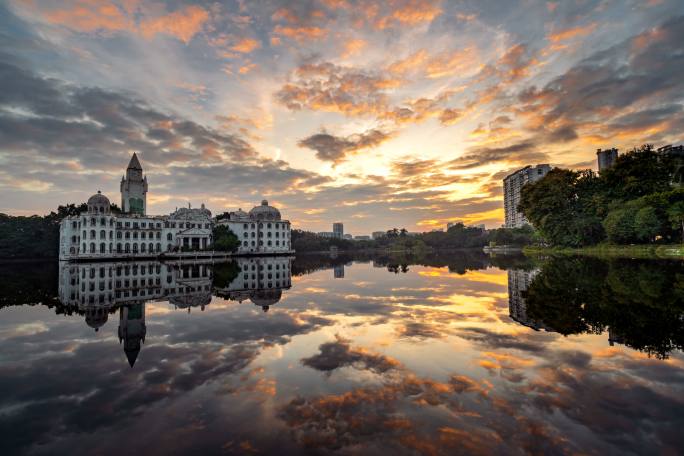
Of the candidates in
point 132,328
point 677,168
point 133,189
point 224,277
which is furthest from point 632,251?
point 133,189

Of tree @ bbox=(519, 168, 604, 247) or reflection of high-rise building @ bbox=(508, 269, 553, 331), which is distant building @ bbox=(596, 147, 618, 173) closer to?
tree @ bbox=(519, 168, 604, 247)

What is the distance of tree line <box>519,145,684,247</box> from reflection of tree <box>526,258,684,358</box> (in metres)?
32.6

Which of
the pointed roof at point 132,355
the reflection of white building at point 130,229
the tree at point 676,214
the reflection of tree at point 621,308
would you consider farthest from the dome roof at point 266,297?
the reflection of white building at point 130,229

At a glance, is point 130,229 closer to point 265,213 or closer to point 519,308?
point 265,213

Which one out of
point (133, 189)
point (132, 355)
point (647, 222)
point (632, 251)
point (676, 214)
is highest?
point (133, 189)

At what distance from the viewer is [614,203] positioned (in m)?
54.4

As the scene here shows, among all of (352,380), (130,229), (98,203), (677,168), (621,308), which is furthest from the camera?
(130,229)

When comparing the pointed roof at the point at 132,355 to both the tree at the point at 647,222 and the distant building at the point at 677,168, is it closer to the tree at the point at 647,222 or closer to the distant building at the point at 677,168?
the tree at the point at 647,222

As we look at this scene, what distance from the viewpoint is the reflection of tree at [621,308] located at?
1024cm

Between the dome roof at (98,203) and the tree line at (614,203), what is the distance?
3393 inches

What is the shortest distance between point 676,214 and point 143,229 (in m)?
95.3

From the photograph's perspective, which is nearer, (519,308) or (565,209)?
(519,308)

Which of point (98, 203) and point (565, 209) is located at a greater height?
point (98, 203)

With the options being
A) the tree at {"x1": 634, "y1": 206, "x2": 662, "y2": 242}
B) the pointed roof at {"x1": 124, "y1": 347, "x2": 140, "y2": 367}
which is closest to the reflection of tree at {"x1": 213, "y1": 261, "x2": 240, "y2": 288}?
the pointed roof at {"x1": 124, "y1": 347, "x2": 140, "y2": 367}
